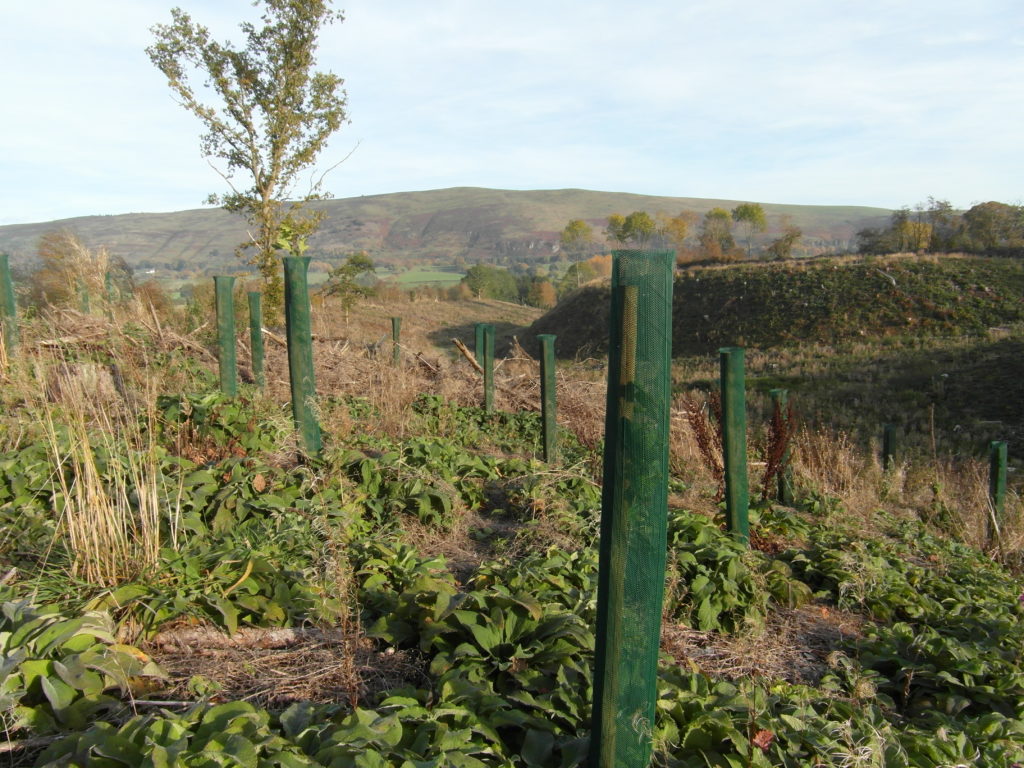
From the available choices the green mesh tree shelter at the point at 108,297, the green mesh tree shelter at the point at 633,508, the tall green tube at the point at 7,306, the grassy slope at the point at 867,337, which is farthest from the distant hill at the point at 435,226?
the green mesh tree shelter at the point at 633,508

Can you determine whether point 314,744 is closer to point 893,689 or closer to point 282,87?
point 893,689

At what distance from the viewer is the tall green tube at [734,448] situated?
4.73 meters

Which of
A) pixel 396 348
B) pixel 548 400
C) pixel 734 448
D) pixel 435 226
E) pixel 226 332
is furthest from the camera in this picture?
pixel 435 226

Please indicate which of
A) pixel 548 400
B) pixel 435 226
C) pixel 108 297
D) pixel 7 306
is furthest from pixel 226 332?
pixel 435 226

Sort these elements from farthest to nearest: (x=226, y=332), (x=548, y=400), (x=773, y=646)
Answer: (x=226, y=332)
(x=548, y=400)
(x=773, y=646)

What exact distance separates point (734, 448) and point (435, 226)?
543ft

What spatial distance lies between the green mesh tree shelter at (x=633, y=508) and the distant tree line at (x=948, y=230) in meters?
42.0

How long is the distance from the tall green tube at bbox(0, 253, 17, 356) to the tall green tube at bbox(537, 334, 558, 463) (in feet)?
17.8

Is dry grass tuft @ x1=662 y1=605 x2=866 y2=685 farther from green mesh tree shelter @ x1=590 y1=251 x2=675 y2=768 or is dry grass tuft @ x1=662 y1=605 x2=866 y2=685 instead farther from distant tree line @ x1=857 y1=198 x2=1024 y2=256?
distant tree line @ x1=857 y1=198 x2=1024 y2=256

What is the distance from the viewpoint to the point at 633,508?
6.66 ft

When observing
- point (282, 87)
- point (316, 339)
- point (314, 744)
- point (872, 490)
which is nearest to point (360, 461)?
point (314, 744)

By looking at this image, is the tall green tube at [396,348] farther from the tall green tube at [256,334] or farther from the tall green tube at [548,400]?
the tall green tube at [548,400]

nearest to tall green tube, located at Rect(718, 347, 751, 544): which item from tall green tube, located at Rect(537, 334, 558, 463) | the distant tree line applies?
tall green tube, located at Rect(537, 334, 558, 463)

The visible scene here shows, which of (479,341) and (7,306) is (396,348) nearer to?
(479,341)
